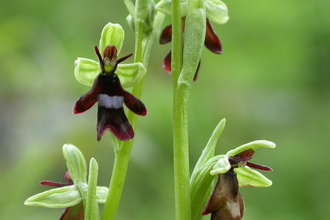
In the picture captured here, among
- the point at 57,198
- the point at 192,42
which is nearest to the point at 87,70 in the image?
the point at 192,42

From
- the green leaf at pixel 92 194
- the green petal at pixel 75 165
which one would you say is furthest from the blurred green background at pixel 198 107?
the green leaf at pixel 92 194

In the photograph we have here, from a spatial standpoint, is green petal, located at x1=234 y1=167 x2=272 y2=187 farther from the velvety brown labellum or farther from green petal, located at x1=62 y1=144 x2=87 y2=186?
green petal, located at x1=62 y1=144 x2=87 y2=186

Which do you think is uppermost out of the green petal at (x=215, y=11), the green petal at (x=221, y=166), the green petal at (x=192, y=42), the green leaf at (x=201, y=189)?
the green petal at (x=215, y=11)

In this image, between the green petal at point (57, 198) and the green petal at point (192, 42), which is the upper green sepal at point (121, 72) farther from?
the green petal at point (57, 198)

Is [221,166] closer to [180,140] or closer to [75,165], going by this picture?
[180,140]

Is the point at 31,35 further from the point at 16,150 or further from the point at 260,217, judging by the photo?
the point at 260,217

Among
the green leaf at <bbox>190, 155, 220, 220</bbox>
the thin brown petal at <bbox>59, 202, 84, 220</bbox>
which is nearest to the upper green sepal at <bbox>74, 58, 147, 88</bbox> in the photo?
the green leaf at <bbox>190, 155, 220, 220</bbox>

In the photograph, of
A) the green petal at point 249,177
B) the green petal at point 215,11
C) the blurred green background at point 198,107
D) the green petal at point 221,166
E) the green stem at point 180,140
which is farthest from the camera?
the blurred green background at point 198,107
